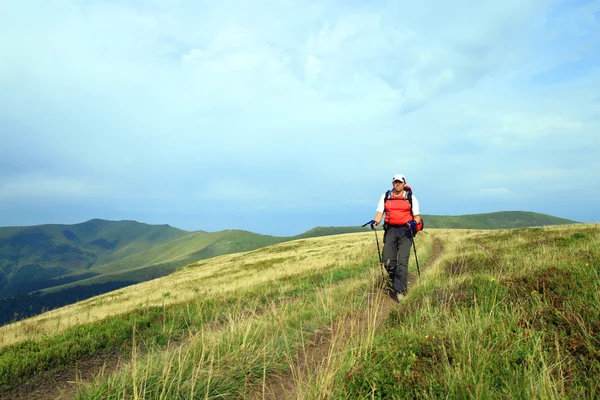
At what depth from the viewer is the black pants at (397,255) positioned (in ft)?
31.8

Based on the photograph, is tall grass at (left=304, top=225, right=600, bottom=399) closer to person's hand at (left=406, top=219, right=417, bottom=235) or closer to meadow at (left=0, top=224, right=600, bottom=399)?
meadow at (left=0, top=224, right=600, bottom=399)

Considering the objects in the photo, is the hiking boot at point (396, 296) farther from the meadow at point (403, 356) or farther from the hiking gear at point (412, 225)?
the hiking gear at point (412, 225)

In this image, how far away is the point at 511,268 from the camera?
867 centimetres

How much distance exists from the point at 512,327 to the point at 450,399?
6.38 feet

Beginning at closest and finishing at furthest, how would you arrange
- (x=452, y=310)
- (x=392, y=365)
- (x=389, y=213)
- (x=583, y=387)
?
(x=583, y=387) < (x=392, y=365) < (x=452, y=310) < (x=389, y=213)

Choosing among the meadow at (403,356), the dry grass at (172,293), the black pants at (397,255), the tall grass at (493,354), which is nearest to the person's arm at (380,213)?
the black pants at (397,255)

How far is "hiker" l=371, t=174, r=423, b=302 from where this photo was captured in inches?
388

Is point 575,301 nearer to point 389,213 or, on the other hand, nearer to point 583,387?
point 583,387

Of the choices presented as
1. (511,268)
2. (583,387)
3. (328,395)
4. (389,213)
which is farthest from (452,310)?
(389,213)

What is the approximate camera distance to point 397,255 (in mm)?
10070

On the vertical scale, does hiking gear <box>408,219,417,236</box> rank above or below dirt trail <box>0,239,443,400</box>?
above

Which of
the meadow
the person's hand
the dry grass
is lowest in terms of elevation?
the dry grass

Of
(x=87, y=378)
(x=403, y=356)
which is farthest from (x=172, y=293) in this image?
(x=403, y=356)

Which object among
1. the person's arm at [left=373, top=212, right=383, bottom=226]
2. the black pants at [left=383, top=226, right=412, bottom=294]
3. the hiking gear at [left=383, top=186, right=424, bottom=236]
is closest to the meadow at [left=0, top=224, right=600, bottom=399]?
the black pants at [left=383, top=226, right=412, bottom=294]
